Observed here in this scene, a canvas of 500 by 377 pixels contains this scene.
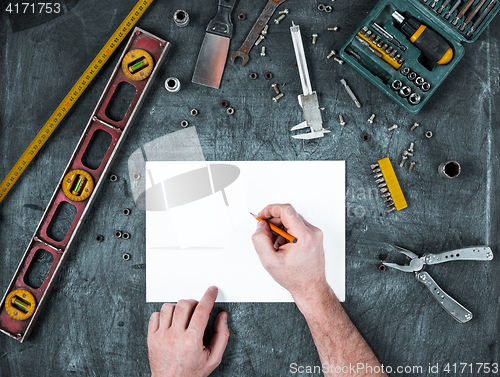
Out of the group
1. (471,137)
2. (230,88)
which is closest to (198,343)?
(230,88)

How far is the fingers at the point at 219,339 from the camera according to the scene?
160 cm

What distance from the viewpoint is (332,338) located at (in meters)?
1.57

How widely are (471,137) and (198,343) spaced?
61.0 inches

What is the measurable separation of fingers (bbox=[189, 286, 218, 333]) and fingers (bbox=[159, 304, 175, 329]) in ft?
0.38

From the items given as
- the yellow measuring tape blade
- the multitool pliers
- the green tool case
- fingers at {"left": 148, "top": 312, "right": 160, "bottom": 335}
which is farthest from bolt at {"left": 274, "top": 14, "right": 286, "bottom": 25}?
fingers at {"left": 148, "top": 312, "right": 160, "bottom": 335}

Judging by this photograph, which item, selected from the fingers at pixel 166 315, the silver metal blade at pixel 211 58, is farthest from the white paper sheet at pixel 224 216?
the silver metal blade at pixel 211 58

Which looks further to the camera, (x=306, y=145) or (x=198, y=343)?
(x=306, y=145)

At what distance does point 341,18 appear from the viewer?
167 cm

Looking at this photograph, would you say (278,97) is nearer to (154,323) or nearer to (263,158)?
(263,158)

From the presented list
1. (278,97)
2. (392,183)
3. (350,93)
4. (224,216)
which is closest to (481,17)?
(350,93)

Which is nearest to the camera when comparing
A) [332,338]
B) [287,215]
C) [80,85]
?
[287,215]

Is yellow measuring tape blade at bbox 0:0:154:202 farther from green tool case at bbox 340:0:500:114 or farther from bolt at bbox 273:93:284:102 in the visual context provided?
green tool case at bbox 340:0:500:114

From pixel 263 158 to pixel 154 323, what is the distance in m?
0.90

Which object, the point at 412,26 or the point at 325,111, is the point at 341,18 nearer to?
the point at 412,26
